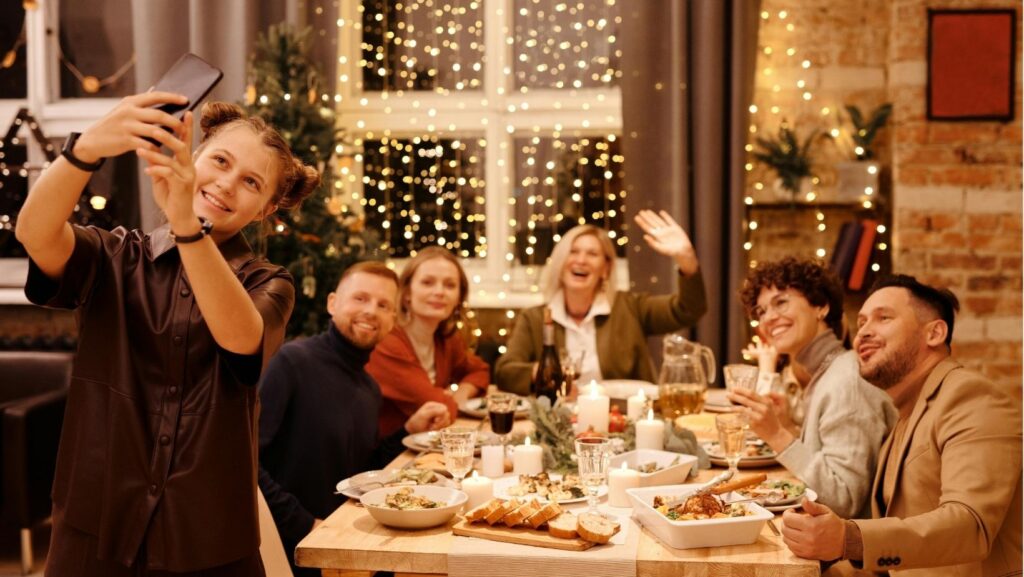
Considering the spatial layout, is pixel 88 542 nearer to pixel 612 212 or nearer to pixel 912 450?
pixel 912 450

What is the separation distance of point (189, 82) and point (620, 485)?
44.0 inches

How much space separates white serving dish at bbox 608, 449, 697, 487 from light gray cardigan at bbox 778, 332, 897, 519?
7.9 inches

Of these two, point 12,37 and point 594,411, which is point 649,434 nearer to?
point 594,411

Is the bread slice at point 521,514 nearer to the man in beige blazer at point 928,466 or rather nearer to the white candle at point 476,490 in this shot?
the white candle at point 476,490

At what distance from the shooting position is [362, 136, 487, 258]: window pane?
4.91m

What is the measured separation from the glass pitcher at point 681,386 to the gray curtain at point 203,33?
8.61 ft

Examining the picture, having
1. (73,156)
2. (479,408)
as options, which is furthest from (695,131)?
(73,156)

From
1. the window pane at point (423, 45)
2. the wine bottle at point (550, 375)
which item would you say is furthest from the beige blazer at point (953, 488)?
the window pane at point (423, 45)

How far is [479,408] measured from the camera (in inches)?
120

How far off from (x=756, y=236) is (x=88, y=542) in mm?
3640

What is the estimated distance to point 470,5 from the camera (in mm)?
4840

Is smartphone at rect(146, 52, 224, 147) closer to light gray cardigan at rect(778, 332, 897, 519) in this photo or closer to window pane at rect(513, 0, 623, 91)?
light gray cardigan at rect(778, 332, 897, 519)

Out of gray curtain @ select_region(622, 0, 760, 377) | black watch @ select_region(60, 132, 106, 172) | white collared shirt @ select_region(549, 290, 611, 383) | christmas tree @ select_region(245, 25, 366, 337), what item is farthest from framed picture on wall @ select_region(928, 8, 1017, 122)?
black watch @ select_region(60, 132, 106, 172)

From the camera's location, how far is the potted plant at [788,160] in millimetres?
4375
